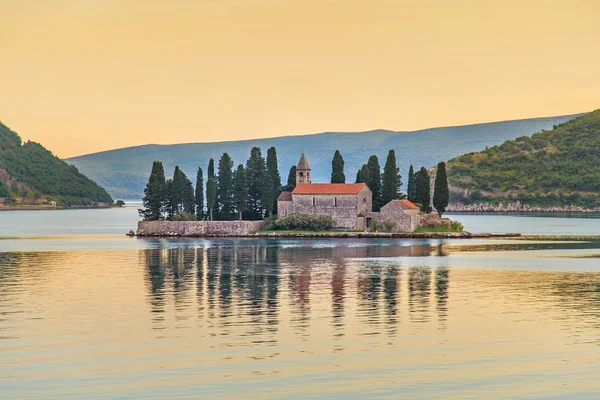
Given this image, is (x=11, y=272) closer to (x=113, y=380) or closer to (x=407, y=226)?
(x=113, y=380)

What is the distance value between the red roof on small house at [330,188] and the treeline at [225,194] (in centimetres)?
466

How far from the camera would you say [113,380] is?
24641 millimetres

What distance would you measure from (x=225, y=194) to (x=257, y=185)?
16.8ft

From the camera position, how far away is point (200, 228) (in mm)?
98875

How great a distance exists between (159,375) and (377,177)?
78216mm

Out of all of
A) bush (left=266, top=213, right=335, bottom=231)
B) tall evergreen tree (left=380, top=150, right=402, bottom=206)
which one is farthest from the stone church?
tall evergreen tree (left=380, top=150, right=402, bottom=206)

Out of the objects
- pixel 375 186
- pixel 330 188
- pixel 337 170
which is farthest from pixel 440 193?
pixel 330 188

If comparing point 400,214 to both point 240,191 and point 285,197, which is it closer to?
point 285,197

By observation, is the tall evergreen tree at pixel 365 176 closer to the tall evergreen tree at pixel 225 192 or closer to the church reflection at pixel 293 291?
the tall evergreen tree at pixel 225 192

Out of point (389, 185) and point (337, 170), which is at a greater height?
point (337, 170)

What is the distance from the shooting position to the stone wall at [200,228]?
97438 millimetres

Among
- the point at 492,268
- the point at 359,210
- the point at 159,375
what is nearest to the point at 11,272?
the point at 492,268

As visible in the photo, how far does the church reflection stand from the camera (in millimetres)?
34188

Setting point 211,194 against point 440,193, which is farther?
point 211,194
